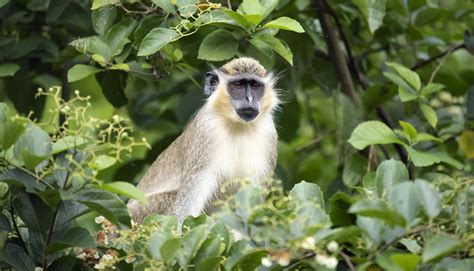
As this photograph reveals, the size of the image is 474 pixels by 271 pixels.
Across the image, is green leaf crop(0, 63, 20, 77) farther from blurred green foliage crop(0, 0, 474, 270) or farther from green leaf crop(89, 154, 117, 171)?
green leaf crop(89, 154, 117, 171)

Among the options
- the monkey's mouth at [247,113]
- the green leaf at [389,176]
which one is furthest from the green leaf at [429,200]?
the monkey's mouth at [247,113]

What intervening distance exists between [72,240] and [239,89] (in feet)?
11.5

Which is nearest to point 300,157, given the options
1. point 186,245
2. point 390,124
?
point 390,124

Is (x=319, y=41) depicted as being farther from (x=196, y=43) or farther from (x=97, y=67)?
(x=97, y=67)

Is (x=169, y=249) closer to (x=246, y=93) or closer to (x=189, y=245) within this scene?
(x=189, y=245)

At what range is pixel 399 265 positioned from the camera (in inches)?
197

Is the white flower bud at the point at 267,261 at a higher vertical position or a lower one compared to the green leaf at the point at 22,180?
lower

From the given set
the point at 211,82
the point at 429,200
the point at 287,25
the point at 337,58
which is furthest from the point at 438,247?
the point at 337,58

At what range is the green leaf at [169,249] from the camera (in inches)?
216

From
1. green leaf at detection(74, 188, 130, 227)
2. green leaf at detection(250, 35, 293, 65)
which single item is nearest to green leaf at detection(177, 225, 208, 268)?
green leaf at detection(74, 188, 130, 227)

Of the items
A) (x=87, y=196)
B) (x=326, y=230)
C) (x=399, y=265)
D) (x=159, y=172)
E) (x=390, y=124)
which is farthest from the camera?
(x=390, y=124)

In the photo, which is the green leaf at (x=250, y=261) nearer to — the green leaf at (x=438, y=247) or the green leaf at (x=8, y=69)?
the green leaf at (x=438, y=247)

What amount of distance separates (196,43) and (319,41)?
63.5 inches

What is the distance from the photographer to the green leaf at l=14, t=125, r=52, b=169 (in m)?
5.50
